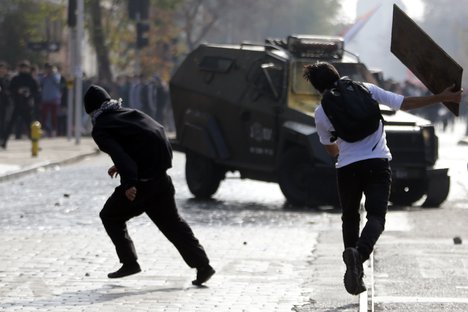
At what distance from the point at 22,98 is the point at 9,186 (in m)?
11.3

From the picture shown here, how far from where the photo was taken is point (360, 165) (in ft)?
36.3

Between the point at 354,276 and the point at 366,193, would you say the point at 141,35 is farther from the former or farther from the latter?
the point at 354,276

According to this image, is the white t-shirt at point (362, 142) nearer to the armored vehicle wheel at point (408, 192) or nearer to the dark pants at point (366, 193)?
the dark pants at point (366, 193)

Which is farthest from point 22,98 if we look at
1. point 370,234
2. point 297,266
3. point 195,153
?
point 370,234

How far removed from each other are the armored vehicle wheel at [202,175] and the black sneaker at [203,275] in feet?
31.8

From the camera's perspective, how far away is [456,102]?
10406mm

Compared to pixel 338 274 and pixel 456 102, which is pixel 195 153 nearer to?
pixel 338 274

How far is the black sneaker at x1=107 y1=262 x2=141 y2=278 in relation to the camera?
40.1 feet

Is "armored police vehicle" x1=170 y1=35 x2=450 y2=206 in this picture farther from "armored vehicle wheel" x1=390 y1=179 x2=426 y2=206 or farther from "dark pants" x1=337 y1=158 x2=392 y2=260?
"dark pants" x1=337 y1=158 x2=392 y2=260

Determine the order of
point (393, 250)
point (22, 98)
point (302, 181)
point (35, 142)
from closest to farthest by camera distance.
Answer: point (393, 250) < point (302, 181) < point (35, 142) < point (22, 98)

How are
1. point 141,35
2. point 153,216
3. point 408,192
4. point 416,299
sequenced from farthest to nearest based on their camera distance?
point 141,35 < point 408,192 < point 153,216 < point 416,299

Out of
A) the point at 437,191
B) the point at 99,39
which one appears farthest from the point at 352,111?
the point at 99,39

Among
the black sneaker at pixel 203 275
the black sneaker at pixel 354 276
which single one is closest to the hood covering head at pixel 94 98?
the black sneaker at pixel 203 275

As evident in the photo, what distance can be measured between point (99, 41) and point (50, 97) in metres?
8.06
